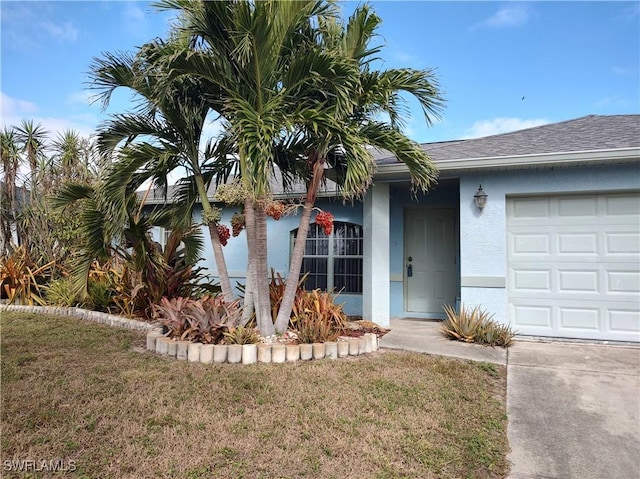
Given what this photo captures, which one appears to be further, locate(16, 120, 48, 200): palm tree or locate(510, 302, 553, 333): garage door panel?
locate(16, 120, 48, 200): palm tree

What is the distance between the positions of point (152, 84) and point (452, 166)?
4.73 m

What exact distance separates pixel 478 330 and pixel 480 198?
7.11ft

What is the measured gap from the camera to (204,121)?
18.9ft

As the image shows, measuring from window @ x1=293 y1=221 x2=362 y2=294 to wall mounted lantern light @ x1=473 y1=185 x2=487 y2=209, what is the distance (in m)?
2.77

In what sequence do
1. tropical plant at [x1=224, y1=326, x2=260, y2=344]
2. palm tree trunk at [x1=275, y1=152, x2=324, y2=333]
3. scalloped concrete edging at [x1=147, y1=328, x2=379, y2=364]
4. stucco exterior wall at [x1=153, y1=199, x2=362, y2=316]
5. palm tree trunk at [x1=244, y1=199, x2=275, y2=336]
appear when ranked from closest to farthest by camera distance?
scalloped concrete edging at [x1=147, y1=328, x2=379, y2=364], tropical plant at [x1=224, y1=326, x2=260, y2=344], palm tree trunk at [x1=244, y1=199, x2=275, y2=336], palm tree trunk at [x1=275, y1=152, x2=324, y2=333], stucco exterior wall at [x1=153, y1=199, x2=362, y2=316]

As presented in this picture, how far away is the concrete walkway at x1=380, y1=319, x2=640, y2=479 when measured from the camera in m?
2.93

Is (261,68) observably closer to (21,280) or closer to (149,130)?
(149,130)

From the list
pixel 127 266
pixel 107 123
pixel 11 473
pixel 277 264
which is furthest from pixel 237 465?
pixel 277 264

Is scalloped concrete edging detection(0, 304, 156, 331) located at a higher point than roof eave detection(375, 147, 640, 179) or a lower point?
lower

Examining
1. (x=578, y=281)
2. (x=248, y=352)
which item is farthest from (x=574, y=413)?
(x=248, y=352)

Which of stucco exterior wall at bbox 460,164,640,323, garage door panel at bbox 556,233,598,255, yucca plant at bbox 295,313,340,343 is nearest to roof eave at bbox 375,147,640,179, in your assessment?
stucco exterior wall at bbox 460,164,640,323

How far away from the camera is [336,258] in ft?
29.3

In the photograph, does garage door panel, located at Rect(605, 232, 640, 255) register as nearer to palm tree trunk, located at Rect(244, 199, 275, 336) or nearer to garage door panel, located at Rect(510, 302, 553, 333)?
garage door panel, located at Rect(510, 302, 553, 333)

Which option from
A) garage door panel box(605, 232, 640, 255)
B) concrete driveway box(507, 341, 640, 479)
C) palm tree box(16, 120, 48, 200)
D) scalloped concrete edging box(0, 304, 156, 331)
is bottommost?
concrete driveway box(507, 341, 640, 479)
